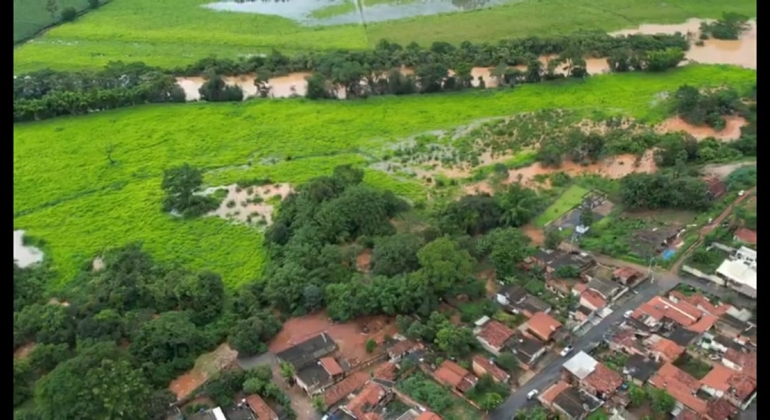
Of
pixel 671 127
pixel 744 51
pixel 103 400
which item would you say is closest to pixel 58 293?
pixel 103 400

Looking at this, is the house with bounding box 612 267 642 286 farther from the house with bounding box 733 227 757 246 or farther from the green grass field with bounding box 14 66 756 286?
the green grass field with bounding box 14 66 756 286

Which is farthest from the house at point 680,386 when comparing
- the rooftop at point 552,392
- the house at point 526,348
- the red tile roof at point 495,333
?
the red tile roof at point 495,333

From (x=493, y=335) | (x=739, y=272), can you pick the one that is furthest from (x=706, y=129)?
(x=493, y=335)

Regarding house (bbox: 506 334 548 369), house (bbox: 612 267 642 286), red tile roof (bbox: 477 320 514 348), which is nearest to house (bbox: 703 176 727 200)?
house (bbox: 612 267 642 286)

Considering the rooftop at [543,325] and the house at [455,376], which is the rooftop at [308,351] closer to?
the house at [455,376]

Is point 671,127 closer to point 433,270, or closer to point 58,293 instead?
point 433,270
